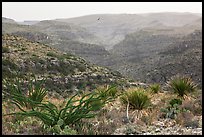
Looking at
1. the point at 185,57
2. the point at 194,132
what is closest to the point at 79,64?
the point at 185,57

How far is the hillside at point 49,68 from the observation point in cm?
3538

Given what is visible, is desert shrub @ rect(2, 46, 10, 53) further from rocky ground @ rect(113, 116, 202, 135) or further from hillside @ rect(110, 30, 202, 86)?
rocky ground @ rect(113, 116, 202, 135)

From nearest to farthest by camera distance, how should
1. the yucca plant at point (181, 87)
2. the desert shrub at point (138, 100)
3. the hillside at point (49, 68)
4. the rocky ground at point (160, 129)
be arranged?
the rocky ground at point (160, 129)
the desert shrub at point (138, 100)
the yucca plant at point (181, 87)
the hillside at point (49, 68)

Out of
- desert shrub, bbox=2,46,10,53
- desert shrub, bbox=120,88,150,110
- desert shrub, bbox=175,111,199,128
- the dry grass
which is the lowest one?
desert shrub, bbox=2,46,10,53

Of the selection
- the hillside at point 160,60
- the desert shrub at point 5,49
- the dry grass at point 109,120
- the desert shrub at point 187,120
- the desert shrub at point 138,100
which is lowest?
the hillside at point 160,60

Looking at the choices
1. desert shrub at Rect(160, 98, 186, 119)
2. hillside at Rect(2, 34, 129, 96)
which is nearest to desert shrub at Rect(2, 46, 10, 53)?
hillside at Rect(2, 34, 129, 96)

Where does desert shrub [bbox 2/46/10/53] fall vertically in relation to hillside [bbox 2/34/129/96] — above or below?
above

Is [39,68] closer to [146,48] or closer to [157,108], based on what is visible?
[157,108]

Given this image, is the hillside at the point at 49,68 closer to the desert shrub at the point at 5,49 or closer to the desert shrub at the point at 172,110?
the desert shrub at the point at 5,49

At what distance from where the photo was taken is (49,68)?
131ft

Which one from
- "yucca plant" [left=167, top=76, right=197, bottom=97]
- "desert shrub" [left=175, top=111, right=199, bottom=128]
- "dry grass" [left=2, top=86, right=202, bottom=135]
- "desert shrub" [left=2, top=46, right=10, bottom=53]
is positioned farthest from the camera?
"desert shrub" [left=2, top=46, right=10, bottom=53]

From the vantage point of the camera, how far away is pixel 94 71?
143 ft

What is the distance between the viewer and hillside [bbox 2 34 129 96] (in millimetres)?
35378

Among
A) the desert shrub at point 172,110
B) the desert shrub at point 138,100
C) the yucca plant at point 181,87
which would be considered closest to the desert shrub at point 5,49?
the yucca plant at point 181,87
